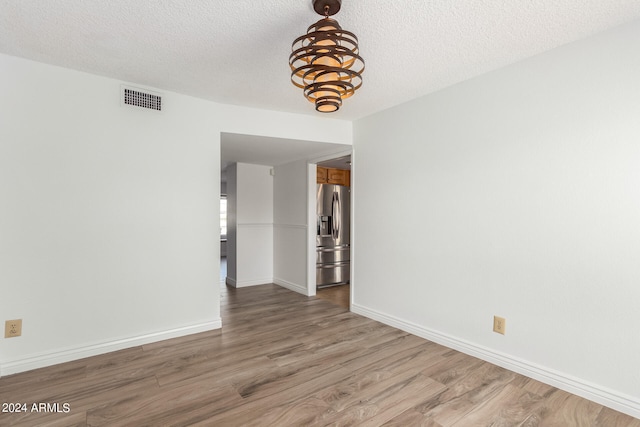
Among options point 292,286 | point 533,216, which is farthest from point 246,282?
point 533,216

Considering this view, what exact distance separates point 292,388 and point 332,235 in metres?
3.21

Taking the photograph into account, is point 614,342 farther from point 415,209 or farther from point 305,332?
point 305,332

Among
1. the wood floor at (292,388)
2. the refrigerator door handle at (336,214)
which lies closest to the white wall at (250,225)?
the refrigerator door handle at (336,214)

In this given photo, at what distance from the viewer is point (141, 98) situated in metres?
2.83

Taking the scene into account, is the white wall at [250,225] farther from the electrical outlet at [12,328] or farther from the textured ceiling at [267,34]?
the electrical outlet at [12,328]

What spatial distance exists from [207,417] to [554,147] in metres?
2.82

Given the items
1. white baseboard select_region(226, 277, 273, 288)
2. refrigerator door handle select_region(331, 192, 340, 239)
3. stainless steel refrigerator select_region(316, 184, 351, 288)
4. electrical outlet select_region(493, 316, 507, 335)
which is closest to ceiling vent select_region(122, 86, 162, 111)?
stainless steel refrigerator select_region(316, 184, 351, 288)

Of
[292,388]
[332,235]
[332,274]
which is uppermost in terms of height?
[332,235]

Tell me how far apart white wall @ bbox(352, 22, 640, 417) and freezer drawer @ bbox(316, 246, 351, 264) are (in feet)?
6.06

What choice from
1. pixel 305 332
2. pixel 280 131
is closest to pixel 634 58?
pixel 280 131

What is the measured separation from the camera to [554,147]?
2203mm

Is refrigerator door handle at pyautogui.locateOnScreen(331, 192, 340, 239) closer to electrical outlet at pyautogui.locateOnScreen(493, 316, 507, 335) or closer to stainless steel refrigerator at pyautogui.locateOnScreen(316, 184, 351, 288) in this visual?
stainless steel refrigerator at pyautogui.locateOnScreen(316, 184, 351, 288)

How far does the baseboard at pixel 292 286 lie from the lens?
4754 mm

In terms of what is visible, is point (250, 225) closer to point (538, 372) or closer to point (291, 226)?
point (291, 226)
